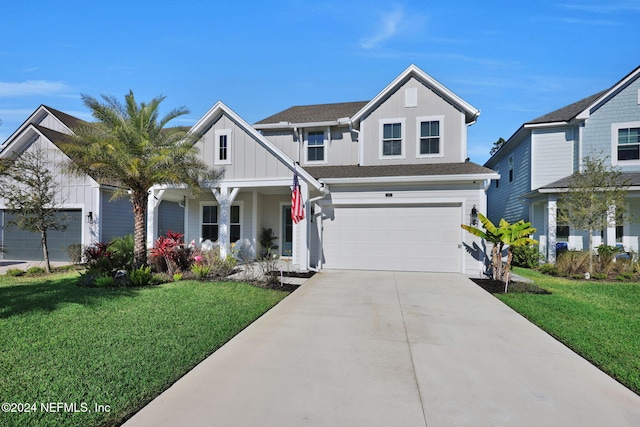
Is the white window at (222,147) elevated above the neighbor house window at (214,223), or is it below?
above

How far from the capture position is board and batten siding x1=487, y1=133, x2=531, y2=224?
14.3 meters

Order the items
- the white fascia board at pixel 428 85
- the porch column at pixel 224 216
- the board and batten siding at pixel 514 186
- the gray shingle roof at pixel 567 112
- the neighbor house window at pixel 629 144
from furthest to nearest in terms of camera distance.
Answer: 1. the board and batten siding at pixel 514 186
2. the gray shingle roof at pixel 567 112
3. the neighbor house window at pixel 629 144
4. the white fascia board at pixel 428 85
5. the porch column at pixel 224 216

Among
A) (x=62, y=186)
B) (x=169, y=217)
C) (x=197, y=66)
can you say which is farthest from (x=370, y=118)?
(x=62, y=186)

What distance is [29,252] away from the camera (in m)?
13.7

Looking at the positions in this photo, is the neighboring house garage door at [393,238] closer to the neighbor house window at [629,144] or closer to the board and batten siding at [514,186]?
the board and batten siding at [514,186]

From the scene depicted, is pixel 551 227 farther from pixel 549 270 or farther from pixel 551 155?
pixel 551 155

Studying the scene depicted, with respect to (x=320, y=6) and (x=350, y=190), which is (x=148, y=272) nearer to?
(x=350, y=190)

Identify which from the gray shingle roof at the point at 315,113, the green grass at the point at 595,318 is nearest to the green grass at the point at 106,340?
the green grass at the point at 595,318

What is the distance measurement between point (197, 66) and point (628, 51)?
17937mm

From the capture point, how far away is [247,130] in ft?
36.9

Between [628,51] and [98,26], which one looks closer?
[98,26]

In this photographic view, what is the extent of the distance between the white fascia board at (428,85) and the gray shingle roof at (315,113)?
228cm

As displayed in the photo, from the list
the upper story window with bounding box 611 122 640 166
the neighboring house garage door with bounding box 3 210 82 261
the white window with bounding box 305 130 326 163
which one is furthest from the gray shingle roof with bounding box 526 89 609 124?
the neighboring house garage door with bounding box 3 210 82 261

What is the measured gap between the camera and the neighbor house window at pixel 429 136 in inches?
473
